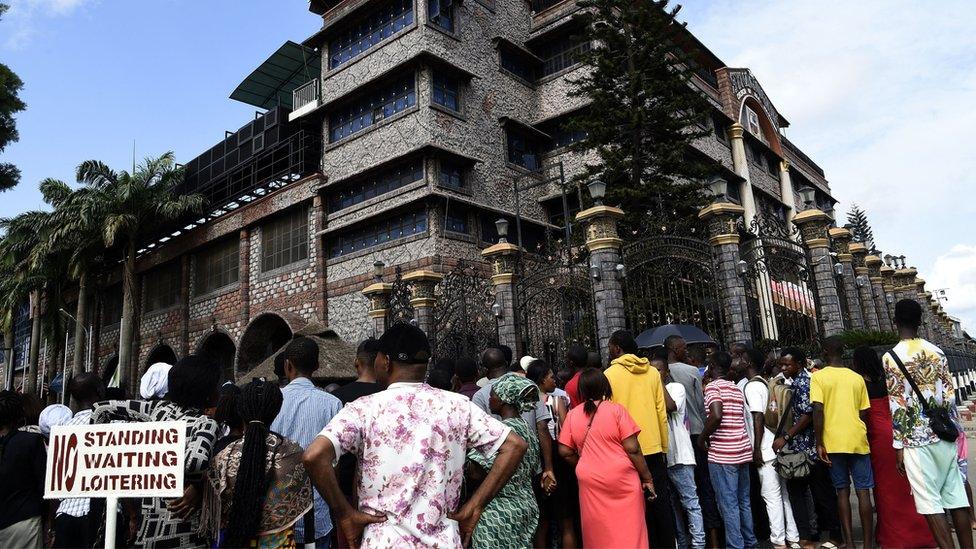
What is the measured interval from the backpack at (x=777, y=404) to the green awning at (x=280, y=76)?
2425 centimetres

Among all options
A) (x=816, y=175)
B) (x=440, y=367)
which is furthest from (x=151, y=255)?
(x=816, y=175)

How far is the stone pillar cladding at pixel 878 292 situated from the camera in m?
16.9

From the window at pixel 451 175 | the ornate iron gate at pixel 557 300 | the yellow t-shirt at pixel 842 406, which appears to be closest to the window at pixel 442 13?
the window at pixel 451 175

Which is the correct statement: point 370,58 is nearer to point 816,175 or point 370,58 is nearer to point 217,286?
point 217,286

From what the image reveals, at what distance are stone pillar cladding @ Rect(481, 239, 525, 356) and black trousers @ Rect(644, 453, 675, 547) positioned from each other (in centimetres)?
746

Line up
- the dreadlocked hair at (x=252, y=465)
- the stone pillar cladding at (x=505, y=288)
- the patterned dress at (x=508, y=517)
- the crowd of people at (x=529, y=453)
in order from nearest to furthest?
1. the crowd of people at (x=529, y=453)
2. the dreadlocked hair at (x=252, y=465)
3. the patterned dress at (x=508, y=517)
4. the stone pillar cladding at (x=505, y=288)

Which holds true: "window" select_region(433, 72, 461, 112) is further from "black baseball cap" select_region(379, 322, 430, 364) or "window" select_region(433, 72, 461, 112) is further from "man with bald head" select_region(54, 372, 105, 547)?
"black baseball cap" select_region(379, 322, 430, 364)

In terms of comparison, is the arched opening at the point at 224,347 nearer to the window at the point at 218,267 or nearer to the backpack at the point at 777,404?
the window at the point at 218,267

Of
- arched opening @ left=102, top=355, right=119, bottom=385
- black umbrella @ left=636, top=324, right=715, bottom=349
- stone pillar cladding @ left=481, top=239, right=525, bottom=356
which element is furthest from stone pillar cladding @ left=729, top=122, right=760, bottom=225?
arched opening @ left=102, top=355, right=119, bottom=385

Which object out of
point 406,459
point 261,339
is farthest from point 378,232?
point 406,459

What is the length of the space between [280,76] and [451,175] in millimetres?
13542

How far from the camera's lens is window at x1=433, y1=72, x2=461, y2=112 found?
20.1 m

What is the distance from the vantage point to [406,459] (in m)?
2.49

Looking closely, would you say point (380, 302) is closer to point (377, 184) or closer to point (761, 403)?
point (377, 184)
